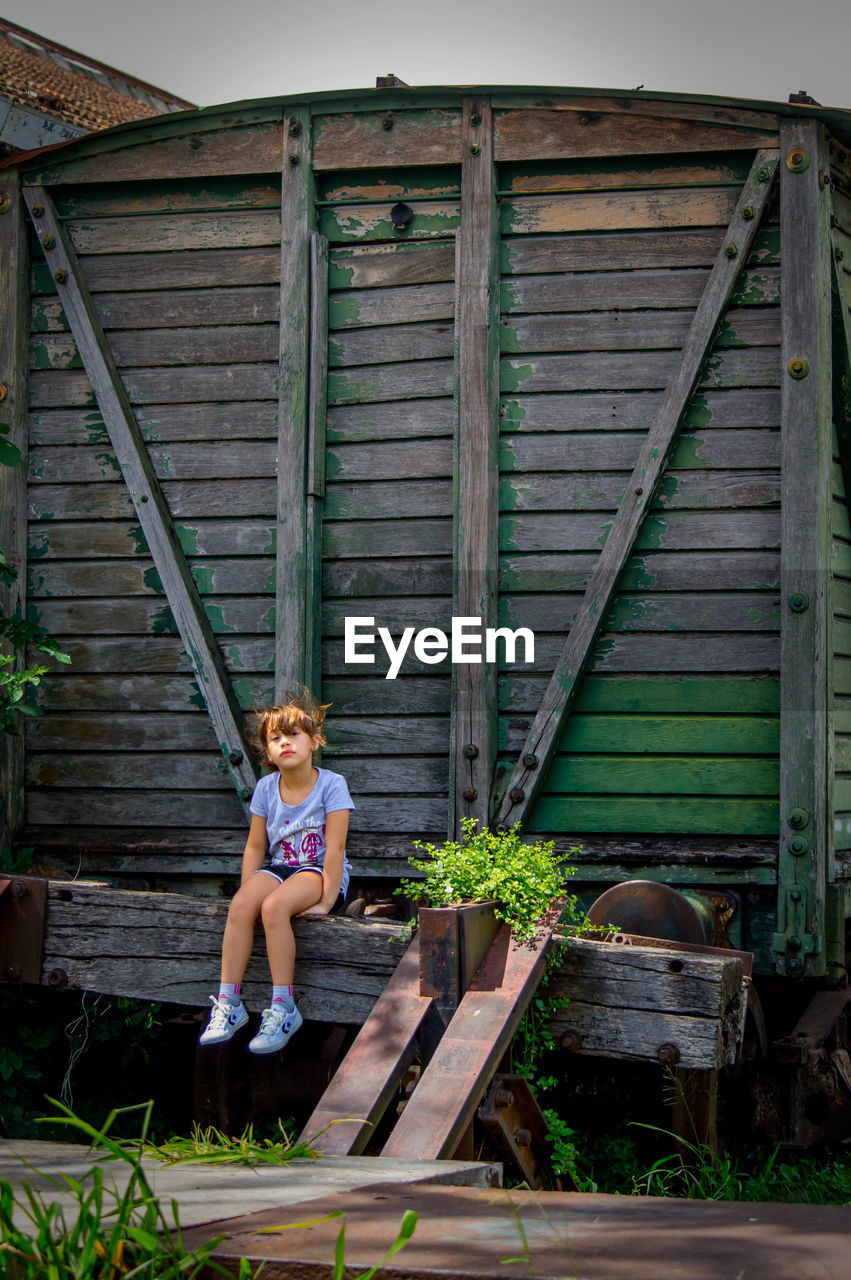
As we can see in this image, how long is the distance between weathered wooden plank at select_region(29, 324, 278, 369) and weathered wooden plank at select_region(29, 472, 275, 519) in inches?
23.3

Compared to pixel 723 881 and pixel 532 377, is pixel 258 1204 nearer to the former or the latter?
pixel 723 881

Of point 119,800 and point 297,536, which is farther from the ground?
point 297,536

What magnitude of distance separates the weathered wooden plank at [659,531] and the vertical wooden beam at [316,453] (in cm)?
87

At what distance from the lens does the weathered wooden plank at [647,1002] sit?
12.7ft

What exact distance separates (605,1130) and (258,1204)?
3.17m

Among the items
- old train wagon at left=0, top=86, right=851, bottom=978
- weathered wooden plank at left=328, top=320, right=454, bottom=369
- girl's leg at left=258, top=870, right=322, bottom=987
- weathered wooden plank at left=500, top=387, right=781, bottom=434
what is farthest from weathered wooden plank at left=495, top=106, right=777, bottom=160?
girl's leg at left=258, top=870, right=322, bottom=987

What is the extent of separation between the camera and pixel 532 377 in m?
5.95

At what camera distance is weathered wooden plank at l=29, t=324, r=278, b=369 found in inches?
246

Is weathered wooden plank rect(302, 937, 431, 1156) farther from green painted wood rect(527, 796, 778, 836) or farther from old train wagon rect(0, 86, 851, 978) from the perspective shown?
old train wagon rect(0, 86, 851, 978)

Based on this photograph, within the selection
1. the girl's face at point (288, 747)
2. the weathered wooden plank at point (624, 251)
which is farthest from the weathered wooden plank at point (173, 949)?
the weathered wooden plank at point (624, 251)

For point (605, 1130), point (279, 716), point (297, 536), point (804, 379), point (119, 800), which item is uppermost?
point (804, 379)

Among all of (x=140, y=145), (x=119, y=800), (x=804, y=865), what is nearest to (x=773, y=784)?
(x=804, y=865)

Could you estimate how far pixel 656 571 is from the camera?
5.78 meters

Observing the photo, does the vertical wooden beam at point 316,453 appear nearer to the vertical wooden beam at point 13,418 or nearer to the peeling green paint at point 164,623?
the peeling green paint at point 164,623
